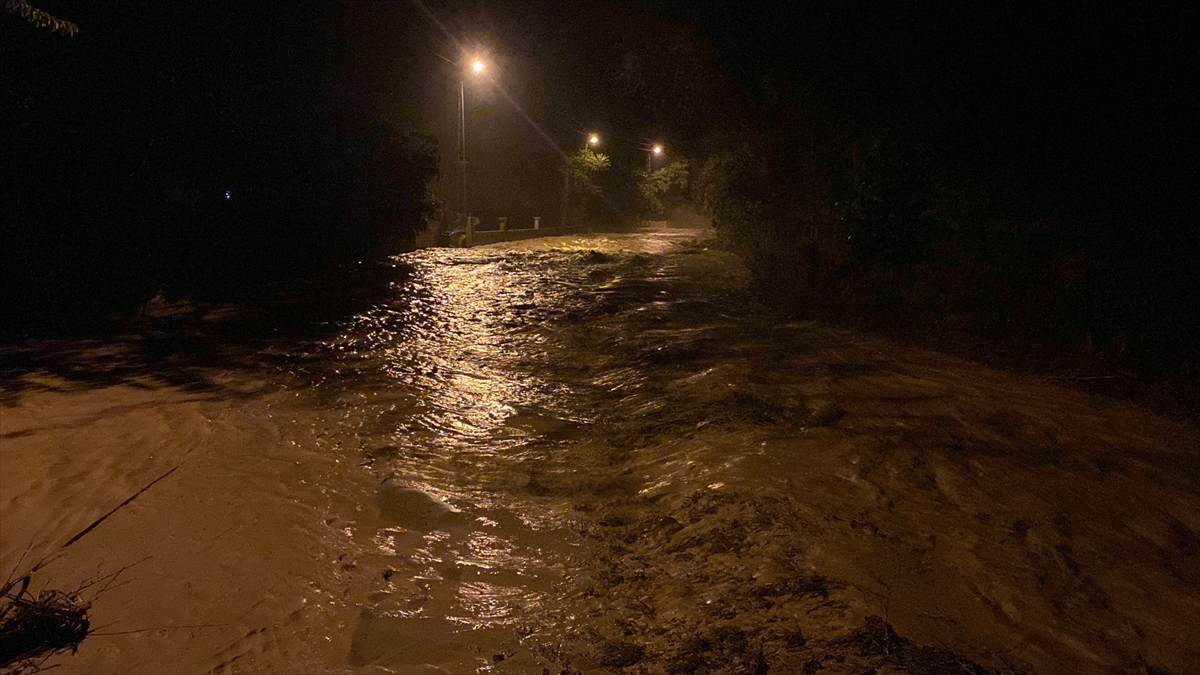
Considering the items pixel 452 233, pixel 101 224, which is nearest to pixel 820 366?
pixel 101 224

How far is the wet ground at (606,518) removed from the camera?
11.6 ft

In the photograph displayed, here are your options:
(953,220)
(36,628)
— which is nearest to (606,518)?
(36,628)

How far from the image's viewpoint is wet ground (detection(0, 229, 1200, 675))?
354 centimetres

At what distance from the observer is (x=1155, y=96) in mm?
7750

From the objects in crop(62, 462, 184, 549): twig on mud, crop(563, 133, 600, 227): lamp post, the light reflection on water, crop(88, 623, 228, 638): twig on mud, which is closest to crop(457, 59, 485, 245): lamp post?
the light reflection on water

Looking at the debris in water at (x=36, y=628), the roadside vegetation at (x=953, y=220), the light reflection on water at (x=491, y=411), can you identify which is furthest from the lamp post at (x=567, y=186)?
the debris in water at (x=36, y=628)

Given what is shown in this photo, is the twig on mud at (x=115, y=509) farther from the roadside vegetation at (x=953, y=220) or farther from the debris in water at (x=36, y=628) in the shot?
the roadside vegetation at (x=953, y=220)

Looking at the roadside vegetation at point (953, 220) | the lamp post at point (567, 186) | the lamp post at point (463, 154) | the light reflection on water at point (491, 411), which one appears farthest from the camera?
the lamp post at point (567, 186)

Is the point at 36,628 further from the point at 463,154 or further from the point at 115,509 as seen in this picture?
the point at 463,154

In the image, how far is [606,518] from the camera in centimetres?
515

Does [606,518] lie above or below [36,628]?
below

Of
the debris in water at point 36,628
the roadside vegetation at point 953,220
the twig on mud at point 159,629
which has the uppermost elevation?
the roadside vegetation at point 953,220

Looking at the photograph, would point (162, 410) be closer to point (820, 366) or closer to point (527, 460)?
point (527, 460)

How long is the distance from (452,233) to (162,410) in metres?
20.2
